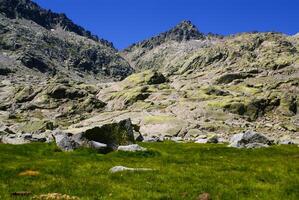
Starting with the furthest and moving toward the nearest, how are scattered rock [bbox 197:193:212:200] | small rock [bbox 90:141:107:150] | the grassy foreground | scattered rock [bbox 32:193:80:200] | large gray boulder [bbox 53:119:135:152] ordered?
1. large gray boulder [bbox 53:119:135:152]
2. small rock [bbox 90:141:107:150]
3. the grassy foreground
4. scattered rock [bbox 197:193:212:200]
5. scattered rock [bbox 32:193:80:200]

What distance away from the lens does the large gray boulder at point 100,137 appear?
44.0m

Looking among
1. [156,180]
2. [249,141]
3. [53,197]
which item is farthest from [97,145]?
[53,197]

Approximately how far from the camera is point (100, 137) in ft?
153

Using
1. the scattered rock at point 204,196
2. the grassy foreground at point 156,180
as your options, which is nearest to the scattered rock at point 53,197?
the grassy foreground at point 156,180

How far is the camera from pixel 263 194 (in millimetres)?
22953

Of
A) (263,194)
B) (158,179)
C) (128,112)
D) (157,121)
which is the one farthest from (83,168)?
(128,112)

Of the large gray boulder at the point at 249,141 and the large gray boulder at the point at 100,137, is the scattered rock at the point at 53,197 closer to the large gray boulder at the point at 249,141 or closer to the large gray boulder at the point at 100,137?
the large gray boulder at the point at 100,137

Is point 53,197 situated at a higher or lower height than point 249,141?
lower

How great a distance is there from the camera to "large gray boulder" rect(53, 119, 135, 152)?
43969mm

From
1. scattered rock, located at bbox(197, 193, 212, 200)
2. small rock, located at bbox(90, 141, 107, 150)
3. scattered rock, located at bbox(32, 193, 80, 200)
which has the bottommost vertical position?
scattered rock, located at bbox(197, 193, 212, 200)

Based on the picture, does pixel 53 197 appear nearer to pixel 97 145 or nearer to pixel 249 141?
pixel 97 145

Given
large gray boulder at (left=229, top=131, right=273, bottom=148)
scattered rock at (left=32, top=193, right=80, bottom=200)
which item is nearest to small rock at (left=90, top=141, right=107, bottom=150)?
large gray boulder at (left=229, top=131, right=273, bottom=148)

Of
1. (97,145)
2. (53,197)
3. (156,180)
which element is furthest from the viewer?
(97,145)

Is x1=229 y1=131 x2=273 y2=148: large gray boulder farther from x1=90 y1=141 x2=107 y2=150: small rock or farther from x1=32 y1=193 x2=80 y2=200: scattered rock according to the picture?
x1=32 y1=193 x2=80 y2=200: scattered rock
